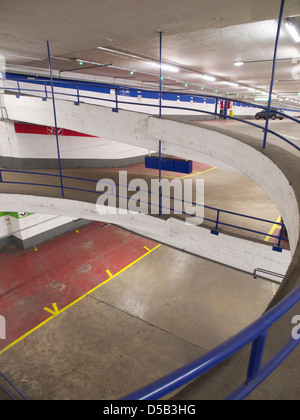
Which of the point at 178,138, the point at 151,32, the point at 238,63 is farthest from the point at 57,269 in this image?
the point at 238,63

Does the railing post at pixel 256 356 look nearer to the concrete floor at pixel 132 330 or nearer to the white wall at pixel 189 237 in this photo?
the white wall at pixel 189 237

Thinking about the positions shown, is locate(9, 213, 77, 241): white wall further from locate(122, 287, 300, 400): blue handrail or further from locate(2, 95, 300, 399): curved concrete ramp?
locate(122, 287, 300, 400): blue handrail

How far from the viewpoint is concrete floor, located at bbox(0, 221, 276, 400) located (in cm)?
717

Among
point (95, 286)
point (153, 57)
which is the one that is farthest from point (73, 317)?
point (153, 57)

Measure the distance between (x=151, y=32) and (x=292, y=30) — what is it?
9.57 feet

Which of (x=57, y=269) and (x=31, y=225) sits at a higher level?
(x=31, y=225)

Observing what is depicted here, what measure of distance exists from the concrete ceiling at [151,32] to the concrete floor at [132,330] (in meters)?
8.31

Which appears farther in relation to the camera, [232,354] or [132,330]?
[132,330]

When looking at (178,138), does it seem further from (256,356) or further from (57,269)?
(57,269)

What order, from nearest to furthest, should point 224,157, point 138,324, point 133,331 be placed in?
point 224,157 < point 133,331 < point 138,324

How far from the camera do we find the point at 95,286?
35.8 ft

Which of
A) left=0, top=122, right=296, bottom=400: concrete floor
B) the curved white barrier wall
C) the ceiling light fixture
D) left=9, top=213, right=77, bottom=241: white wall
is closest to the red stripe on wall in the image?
the curved white barrier wall

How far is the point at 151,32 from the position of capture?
553cm

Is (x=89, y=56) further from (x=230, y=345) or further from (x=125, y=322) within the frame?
(x=230, y=345)
